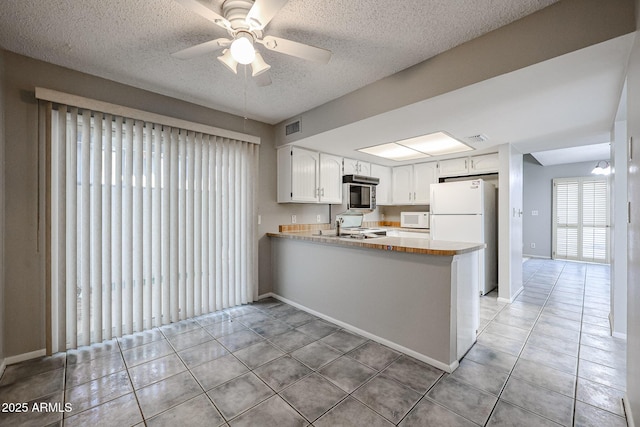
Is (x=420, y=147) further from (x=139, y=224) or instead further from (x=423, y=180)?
(x=139, y=224)

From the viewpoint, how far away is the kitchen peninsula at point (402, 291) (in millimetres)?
2129

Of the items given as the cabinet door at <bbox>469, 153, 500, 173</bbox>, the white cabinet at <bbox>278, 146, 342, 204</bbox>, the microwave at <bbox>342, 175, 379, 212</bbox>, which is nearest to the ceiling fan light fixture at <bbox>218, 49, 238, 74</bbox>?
the white cabinet at <bbox>278, 146, 342, 204</bbox>

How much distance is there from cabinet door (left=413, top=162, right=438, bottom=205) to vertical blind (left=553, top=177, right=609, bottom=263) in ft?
14.4

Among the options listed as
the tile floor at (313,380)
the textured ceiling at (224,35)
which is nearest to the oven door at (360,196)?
the textured ceiling at (224,35)

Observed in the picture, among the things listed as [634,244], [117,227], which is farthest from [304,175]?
[634,244]

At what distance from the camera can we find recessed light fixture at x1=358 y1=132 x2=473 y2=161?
136 inches

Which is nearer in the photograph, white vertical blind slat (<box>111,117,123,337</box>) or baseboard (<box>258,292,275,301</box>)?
white vertical blind slat (<box>111,117,123,337</box>)

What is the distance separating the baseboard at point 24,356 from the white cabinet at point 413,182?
5107mm

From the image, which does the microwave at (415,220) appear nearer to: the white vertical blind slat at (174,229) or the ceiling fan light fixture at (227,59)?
the white vertical blind slat at (174,229)

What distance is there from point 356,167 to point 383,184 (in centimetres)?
88

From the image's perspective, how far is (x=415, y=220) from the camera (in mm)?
4977

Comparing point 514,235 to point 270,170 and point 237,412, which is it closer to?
point 270,170

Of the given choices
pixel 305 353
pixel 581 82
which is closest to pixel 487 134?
pixel 581 82

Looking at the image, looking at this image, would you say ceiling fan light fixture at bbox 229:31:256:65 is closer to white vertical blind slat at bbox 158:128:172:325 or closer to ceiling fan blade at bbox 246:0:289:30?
ceiling fan blade at bbox 246:0:289:30
